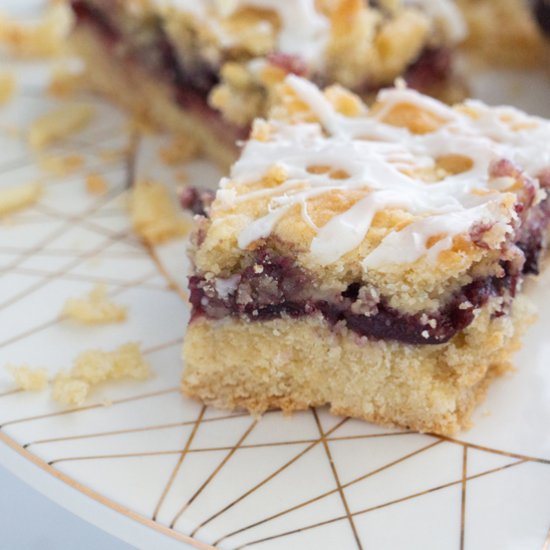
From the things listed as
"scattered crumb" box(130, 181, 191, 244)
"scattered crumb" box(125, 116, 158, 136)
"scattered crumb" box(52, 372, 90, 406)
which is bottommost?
"scattered crumb" box(52, 372, 90, 406)

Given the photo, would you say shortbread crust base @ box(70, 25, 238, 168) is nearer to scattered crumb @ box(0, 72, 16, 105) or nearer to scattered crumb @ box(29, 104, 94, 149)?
scattered crumb @ box(29, 104, 94, 149)

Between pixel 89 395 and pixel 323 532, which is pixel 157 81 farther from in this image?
pixel 323 532

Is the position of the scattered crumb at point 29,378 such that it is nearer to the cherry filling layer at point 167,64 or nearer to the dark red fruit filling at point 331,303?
the dark red fruit filling at point 331,303

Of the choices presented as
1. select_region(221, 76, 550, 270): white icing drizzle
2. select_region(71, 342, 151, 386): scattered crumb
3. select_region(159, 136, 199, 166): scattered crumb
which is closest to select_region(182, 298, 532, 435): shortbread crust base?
select_region(71, 342, 151, 386): scattered crumb

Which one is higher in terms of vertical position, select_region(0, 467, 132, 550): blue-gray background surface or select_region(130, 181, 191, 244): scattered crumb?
select_region(130, 181, 191, 244): scattered crumb

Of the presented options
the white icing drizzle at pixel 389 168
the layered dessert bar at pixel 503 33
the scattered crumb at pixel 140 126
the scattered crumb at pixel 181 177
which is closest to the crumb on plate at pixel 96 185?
the scattered crumb at pixel 181 177

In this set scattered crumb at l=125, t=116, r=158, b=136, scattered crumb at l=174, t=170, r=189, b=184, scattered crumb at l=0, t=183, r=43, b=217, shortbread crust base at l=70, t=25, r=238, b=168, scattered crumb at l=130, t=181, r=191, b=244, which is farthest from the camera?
scattered crumb at l=125, t=116, r=158, b=136

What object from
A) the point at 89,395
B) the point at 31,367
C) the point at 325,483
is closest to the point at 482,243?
the point at 325,483
